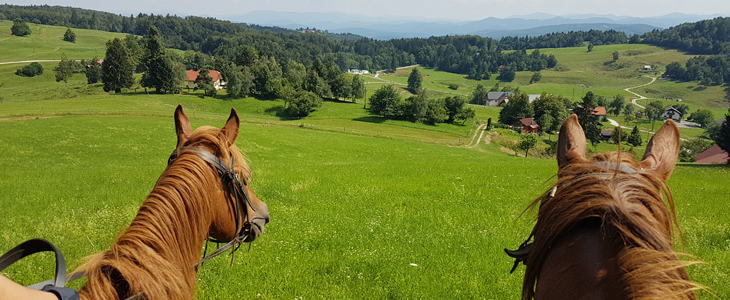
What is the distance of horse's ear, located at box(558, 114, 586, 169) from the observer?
92.7 inches

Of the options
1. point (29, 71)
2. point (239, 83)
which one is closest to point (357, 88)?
point (239, 83)

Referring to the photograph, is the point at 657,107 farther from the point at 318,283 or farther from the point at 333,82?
the point at 318,283

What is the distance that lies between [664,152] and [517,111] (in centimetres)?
9858

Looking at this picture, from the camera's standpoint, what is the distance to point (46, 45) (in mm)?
134250

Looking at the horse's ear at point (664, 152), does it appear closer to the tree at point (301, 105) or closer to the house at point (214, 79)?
the tree at point (301, 105)

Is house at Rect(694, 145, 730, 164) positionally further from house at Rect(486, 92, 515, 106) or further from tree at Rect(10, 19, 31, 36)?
tree at Rect(10, 19, 31, 36)

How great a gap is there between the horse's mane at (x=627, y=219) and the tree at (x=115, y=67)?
88.9m

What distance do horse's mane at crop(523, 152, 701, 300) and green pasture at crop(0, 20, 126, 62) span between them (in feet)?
524

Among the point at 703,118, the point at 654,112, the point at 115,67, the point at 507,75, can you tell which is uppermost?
the point at 507,75

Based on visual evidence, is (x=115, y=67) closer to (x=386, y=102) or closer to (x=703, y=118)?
(x=386, y=102)

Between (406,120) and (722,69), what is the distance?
17807cm

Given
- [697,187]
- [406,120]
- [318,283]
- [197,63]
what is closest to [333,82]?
[406,120]

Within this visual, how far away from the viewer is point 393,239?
29.8ft

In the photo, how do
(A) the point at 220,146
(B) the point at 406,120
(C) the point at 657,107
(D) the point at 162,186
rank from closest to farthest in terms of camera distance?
(D) the point at 162,186 → (A) the point at 220,146 → (B) the point at 406,120 → (C) the point at 657,107
